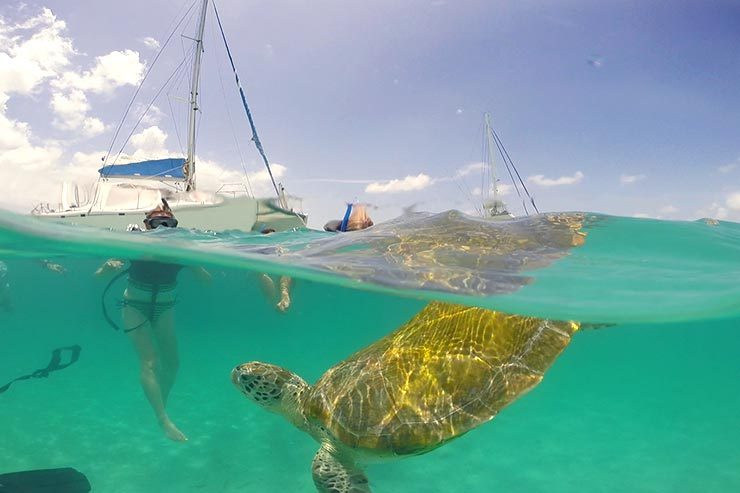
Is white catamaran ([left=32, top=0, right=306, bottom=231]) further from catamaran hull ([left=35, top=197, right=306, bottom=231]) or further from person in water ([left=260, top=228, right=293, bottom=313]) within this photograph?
person in water ([left=260, top=228, right=293, bottom=313])

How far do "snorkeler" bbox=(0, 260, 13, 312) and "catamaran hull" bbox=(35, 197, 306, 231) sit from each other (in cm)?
271

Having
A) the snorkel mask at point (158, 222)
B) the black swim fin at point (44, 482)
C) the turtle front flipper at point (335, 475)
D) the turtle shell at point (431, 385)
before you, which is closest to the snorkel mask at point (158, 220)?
the snorkel mask at point (158, 222)

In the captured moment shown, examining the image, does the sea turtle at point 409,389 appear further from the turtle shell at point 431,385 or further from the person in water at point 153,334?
the person in water at point 153,334

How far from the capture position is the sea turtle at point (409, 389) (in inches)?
168

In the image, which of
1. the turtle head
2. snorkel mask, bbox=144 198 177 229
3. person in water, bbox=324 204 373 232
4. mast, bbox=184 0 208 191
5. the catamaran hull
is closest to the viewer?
the turtle head

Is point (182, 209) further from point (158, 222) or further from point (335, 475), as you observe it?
point (335, 475)

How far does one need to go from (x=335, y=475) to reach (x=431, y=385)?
50.7 inches

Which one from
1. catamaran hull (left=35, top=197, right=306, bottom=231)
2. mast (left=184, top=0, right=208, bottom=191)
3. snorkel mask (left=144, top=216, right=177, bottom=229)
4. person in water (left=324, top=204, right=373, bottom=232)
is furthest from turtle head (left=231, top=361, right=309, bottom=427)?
mast (left=184, top=0, right=208, bottom=191)

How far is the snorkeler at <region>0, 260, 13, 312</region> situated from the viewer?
676 inches

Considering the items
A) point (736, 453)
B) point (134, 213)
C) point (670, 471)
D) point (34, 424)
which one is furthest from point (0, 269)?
point (736, 453)

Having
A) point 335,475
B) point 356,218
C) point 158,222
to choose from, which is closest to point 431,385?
point 335,475

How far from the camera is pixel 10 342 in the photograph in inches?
1361

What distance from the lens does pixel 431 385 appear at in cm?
444

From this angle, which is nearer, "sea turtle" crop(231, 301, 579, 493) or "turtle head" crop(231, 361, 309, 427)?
"sea turtle" crop(231, 301, 579, 493)
